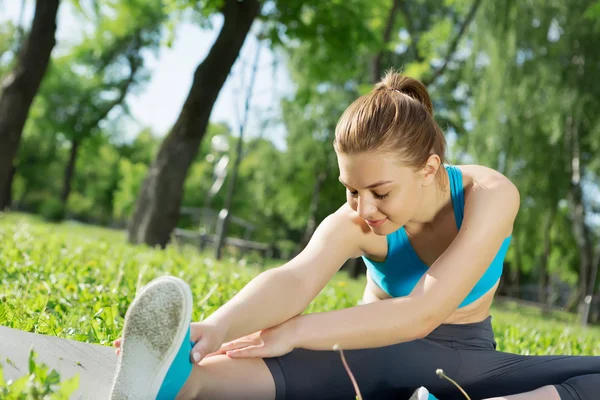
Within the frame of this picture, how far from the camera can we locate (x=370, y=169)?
2172 mm

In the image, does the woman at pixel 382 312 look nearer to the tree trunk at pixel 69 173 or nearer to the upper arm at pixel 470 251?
the upper arm at pixel 470 251

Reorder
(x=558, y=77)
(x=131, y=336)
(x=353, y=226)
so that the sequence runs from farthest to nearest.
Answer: (x=558, y=77), (x=353, y=226), (x=131, y=336)

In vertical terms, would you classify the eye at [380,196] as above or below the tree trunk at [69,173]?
above

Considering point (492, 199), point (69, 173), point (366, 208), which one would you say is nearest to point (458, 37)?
point (492, 199)

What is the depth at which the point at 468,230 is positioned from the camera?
7.40 feet

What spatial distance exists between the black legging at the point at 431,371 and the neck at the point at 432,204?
399 millimetres

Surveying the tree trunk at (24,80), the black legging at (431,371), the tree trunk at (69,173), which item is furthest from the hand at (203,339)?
the tree trunk at (69,173)

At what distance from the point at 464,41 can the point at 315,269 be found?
15.5 metres

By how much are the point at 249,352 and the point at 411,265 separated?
81 centimetres

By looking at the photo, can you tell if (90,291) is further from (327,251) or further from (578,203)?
(578,203)

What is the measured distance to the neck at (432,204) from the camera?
2447 millimetres

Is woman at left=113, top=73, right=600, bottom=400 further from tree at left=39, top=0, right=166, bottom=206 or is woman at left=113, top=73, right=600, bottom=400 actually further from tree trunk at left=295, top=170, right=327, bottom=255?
tree at left=39, top=0, right=166, bottom=206

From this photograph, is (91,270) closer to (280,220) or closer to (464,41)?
(464,41)

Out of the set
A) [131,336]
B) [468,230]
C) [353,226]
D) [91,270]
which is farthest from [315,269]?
[91,270]
